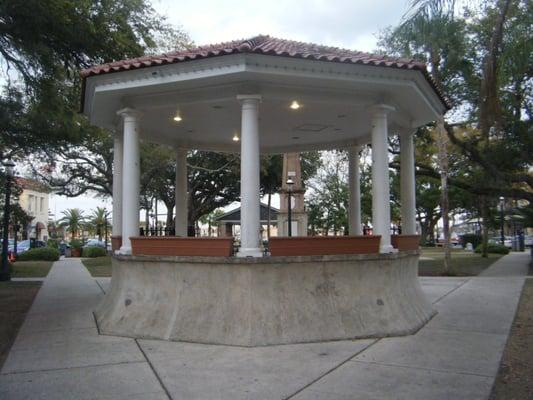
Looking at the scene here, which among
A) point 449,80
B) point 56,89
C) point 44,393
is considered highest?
point 449,80

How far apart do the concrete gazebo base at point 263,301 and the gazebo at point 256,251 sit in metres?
0.02

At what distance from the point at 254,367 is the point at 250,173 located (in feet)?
10.1

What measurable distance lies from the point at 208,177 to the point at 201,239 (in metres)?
27.6

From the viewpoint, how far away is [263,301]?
7.74m

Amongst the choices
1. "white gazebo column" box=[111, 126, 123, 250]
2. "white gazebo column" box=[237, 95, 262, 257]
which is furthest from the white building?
"white gazebo column" box=[237, 95, 262, 257]

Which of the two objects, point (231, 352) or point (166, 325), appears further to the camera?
point (166, 325)

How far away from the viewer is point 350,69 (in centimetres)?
808

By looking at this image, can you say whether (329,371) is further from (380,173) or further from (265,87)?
(265,87)

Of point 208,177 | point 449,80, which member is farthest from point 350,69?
point 208,177

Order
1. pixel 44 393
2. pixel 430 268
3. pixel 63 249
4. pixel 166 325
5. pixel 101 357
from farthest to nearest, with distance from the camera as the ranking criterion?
pixel 63 249
pixel 430 268
pixel 166 325
pixel 101 357
pixel 44 393

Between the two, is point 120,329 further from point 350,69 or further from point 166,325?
point 350,69

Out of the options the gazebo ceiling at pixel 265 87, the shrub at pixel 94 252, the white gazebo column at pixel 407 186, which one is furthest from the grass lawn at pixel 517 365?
the shrub at pixel 94 252

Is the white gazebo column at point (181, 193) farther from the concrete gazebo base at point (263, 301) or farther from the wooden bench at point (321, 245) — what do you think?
the wooden bench at point (321, 245)

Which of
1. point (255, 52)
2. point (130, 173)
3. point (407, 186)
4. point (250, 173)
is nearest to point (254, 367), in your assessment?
point (250, 173)
